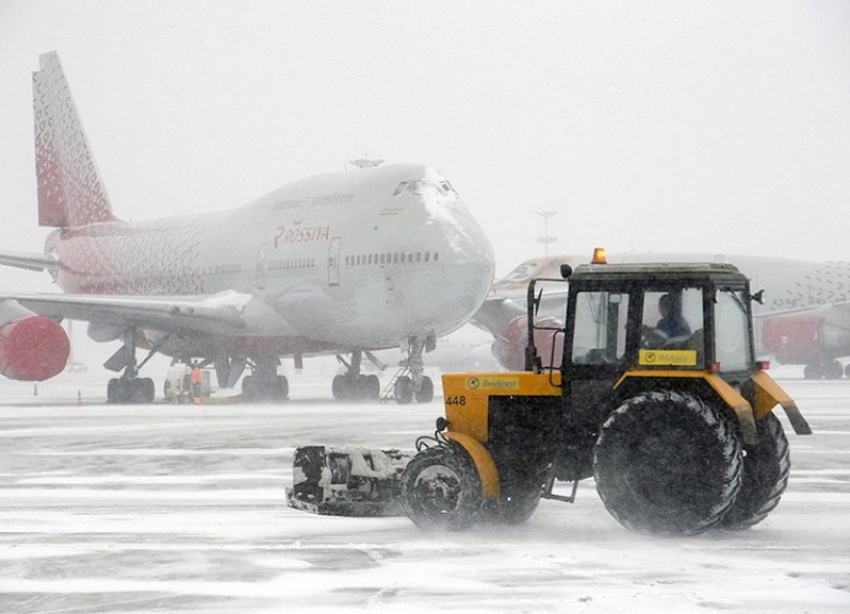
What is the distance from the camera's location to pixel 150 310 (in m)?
34.0

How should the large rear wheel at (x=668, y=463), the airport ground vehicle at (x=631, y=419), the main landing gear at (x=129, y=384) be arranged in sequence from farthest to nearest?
the main landing gear at (x=129, y=384), the airport ground vehicle at (x=631, y=419), the large rear wheel at (x=668, y=463)

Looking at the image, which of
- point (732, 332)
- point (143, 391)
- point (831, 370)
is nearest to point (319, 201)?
point (143, 391)

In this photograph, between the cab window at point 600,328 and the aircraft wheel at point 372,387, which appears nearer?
the cab window at point 600,328

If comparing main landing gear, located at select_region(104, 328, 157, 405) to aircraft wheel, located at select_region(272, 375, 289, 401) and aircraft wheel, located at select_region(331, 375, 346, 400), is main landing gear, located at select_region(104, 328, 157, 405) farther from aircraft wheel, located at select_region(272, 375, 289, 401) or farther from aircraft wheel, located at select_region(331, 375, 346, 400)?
aircraft wheel, located at select_region(331, 375, 346, 400)

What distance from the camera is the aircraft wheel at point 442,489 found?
1053cm

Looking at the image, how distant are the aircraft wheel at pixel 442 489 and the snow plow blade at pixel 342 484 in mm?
832

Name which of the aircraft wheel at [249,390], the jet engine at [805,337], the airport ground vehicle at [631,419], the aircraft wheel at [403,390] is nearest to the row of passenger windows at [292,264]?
the aircraft wheel at [403,390]

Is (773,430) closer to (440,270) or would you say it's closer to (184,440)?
(184,440)

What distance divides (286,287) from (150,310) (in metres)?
3.55

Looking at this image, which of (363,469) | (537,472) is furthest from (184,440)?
(537,472)

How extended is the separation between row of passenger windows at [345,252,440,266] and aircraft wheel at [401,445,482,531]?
19.9m

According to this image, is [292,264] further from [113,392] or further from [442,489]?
[442,489]

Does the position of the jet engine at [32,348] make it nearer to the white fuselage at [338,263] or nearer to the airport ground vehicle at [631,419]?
the white fuselage at [338,263]

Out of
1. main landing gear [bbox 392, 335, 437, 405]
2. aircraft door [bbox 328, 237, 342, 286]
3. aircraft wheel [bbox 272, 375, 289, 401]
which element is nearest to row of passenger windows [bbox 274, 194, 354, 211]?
aircraft door [bbox 328, 237, 342, 286]
